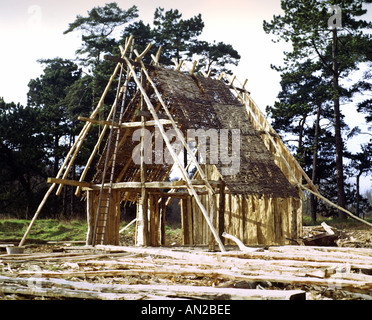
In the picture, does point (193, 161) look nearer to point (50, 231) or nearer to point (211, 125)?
point (211, 125)

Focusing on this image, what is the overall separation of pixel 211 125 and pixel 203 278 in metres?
7.24

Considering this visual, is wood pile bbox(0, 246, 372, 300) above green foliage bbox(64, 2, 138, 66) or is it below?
below

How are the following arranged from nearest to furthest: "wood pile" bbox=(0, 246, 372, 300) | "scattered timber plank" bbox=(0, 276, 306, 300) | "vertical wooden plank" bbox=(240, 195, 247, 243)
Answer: "scattered timber plank" bbox=(0, 276, 306, 300) < "wood pile" bbox=(0, 246, 372, 300) < "vertical wooden plank" bbox=(240, 195, 247, 243)

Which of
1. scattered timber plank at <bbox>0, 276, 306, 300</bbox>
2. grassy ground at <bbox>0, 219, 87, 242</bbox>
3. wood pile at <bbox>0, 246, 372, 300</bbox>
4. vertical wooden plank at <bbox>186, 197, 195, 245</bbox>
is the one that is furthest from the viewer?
grassy ground at <bbox>0, 219, 87, 242</bbox>

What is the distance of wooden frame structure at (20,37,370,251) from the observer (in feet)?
46.9

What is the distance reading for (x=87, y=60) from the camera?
36.2 m

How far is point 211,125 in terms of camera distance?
48.6 feet

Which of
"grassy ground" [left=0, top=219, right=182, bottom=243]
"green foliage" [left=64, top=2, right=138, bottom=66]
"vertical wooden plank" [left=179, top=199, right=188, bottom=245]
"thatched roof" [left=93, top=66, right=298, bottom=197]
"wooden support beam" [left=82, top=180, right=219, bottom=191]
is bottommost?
"grassy ground" [left=0, top=219, right=182, bottom=243]

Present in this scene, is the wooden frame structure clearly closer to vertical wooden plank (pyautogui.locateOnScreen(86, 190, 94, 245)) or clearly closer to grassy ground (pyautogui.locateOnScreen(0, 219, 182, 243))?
vertical wooden plank (pyautogui.locateOnScreen(86, 190, 94, 245))

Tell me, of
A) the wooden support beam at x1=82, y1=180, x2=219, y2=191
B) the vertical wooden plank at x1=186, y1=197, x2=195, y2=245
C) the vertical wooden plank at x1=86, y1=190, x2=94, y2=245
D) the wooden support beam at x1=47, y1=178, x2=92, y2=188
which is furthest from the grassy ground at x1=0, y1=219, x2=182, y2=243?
the wooden support beam at x1=82, y1=180, x2=219, y2=191

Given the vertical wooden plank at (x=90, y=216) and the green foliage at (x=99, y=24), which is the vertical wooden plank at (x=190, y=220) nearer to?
the vertical wooden plank at (x=90, y=216)

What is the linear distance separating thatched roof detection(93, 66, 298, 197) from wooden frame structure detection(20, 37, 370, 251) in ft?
0.11
